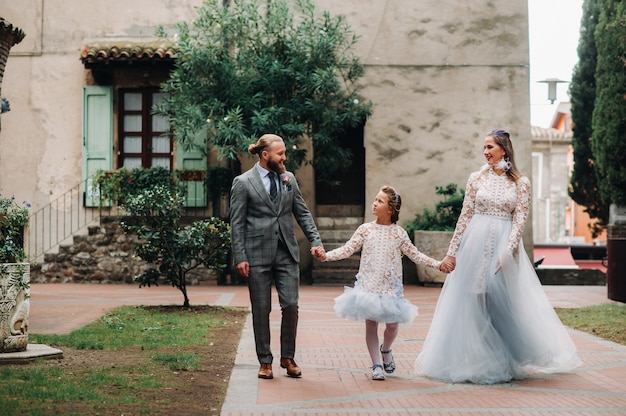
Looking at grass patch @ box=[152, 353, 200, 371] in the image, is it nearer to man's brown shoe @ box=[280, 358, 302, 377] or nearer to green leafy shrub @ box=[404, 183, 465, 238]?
man's brown shoe @ box=[280, 358, 302, 377]

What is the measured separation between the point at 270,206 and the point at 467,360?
2029 millimetres

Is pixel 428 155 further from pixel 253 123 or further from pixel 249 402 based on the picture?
pixel 249 402

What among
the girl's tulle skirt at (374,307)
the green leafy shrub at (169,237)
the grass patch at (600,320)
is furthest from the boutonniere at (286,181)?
the green leafy shrub at (169,237)

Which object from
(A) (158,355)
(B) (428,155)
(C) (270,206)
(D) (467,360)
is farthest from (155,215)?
(B) (428,155)

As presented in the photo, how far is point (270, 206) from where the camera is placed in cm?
718

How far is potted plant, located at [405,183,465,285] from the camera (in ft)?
59.0

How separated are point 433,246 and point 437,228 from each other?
711 millimetres

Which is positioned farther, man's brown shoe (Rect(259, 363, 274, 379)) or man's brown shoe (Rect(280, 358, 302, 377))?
man's brown shoe (Rect(280, 358, 302, 377))

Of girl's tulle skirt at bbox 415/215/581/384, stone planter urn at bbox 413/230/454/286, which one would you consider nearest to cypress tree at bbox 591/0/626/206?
stone planter urn at bbox 413/230/454/286

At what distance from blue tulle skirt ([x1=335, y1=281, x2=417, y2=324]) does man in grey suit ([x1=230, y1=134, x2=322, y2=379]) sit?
16.5 inches

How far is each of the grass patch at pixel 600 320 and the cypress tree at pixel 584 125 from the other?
15120 millimetres

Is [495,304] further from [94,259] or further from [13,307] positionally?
[94,259]

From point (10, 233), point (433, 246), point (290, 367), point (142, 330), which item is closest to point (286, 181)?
point (290, 367)

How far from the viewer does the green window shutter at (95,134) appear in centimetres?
1909
